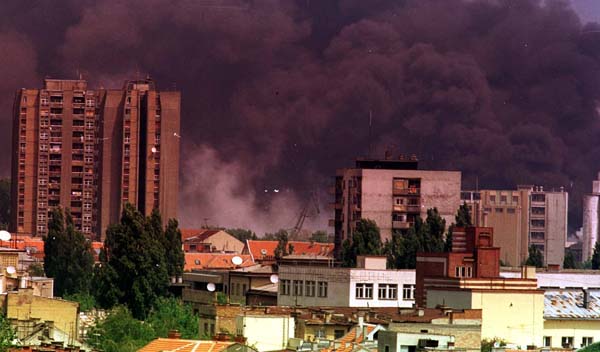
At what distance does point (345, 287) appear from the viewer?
6850 cm

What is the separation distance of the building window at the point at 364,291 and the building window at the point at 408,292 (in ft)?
2.98

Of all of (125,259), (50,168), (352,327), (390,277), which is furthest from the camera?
(50,168)

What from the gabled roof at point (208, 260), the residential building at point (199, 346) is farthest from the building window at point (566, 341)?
the gabled roof at point (208, 260)

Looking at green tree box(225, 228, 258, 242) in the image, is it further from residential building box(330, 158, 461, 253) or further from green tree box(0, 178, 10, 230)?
residential building box(330, 158, 461, 253)

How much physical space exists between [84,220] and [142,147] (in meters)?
5.23

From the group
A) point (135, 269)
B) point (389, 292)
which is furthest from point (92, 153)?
point (389, 292)

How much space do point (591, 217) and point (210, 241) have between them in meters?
36.2

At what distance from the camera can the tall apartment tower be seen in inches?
4909

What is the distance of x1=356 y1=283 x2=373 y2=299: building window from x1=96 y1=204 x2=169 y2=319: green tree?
7499mm

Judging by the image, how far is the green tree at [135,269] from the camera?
246 ft

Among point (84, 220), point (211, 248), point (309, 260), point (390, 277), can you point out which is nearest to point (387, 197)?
point (211, 248)

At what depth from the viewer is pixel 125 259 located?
254 ft

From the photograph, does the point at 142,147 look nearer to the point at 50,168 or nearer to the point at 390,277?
the point at 50,168

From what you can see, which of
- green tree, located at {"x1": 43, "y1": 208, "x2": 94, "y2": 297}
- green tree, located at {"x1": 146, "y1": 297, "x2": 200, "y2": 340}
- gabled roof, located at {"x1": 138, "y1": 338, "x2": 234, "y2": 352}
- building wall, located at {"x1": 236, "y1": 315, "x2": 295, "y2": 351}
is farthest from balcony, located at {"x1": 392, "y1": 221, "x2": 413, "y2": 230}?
gabled roof, located at {"x1": 138, "y1": 338, "x2": 234, "y2": 352}
